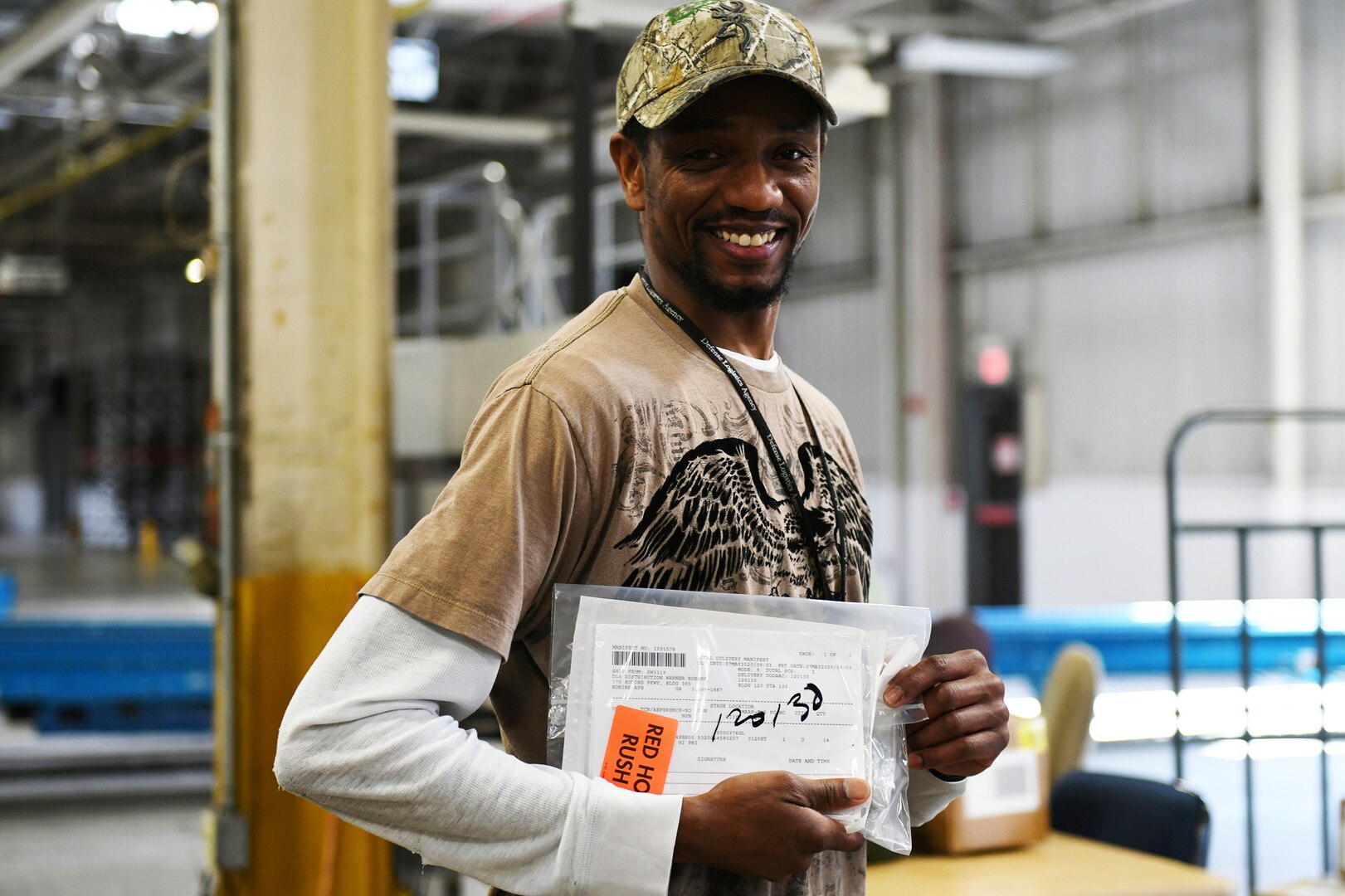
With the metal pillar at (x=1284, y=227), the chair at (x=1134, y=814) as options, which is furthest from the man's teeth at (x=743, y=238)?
the metal pillar at (x=1284, y=227)

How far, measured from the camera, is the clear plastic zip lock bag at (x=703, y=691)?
1065 millimetres

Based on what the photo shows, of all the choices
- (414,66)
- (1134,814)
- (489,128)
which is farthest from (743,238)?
(414,66)

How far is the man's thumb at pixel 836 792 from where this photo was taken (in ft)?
3.47

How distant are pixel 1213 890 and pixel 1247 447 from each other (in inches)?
366

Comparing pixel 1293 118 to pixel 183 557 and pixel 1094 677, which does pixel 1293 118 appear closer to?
pixel 1094 677

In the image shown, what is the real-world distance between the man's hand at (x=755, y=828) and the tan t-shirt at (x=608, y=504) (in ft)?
0.34

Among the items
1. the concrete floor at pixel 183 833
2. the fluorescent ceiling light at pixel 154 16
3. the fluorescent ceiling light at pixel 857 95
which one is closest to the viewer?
the concrete floor at pixel 183 833

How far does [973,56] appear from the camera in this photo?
33.1ft

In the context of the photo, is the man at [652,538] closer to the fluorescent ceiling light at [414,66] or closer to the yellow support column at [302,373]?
the yellow support column at [302,373]

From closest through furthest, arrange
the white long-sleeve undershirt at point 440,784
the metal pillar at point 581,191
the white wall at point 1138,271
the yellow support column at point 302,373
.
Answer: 1. the white long-sleeve undershirt at point 440,784
2. the yellow support column at point 302,373
3. the metal pillar at point 581,191
4. the white wall at point 1138,271

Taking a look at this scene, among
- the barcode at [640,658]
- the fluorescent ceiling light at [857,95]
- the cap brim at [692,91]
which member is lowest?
the barcode at [640,658]

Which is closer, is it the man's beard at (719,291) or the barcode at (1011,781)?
the man's beard at (719,291)

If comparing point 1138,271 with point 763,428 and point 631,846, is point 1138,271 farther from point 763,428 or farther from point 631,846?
point 631,846

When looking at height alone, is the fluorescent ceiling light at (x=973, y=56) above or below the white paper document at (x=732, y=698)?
above
